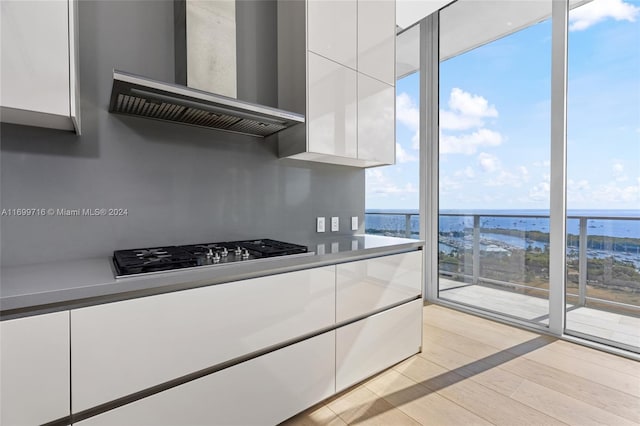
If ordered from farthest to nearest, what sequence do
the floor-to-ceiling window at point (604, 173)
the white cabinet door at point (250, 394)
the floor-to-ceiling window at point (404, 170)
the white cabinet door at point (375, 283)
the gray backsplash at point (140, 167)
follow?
the floor-to-ceiling window at point (404, 170) → the floor-to-ceiling window at point (604, 173) → the white cabinet door at point (375, 283) → the gray backsplash at point (140, 167) → the white cabinet door at point (250, 394)

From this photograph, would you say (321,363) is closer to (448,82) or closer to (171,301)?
(171,301)

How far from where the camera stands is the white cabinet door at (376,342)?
1763 millimetres

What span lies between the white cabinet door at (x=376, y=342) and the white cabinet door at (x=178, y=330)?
1.17 feet

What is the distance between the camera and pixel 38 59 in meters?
1.04

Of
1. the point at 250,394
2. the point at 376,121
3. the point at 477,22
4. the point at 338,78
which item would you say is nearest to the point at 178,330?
the point at 250,394

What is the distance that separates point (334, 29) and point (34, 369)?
2.19 metres

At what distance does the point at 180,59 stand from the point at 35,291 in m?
1.29

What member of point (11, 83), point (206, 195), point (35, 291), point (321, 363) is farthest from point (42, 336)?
point (321, 363)

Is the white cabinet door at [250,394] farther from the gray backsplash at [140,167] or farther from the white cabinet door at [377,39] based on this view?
the white cabinet door at [377,39]

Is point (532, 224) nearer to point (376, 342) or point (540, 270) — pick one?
point (540, 270)

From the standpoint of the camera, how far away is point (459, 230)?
3371mm

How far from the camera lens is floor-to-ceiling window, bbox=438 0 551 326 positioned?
274 cm

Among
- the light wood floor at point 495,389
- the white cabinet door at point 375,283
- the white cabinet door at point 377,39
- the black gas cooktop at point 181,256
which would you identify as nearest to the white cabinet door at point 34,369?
the black gas cooktop at point 181,256

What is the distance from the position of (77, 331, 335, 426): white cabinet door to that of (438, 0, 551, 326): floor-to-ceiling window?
2.23m
